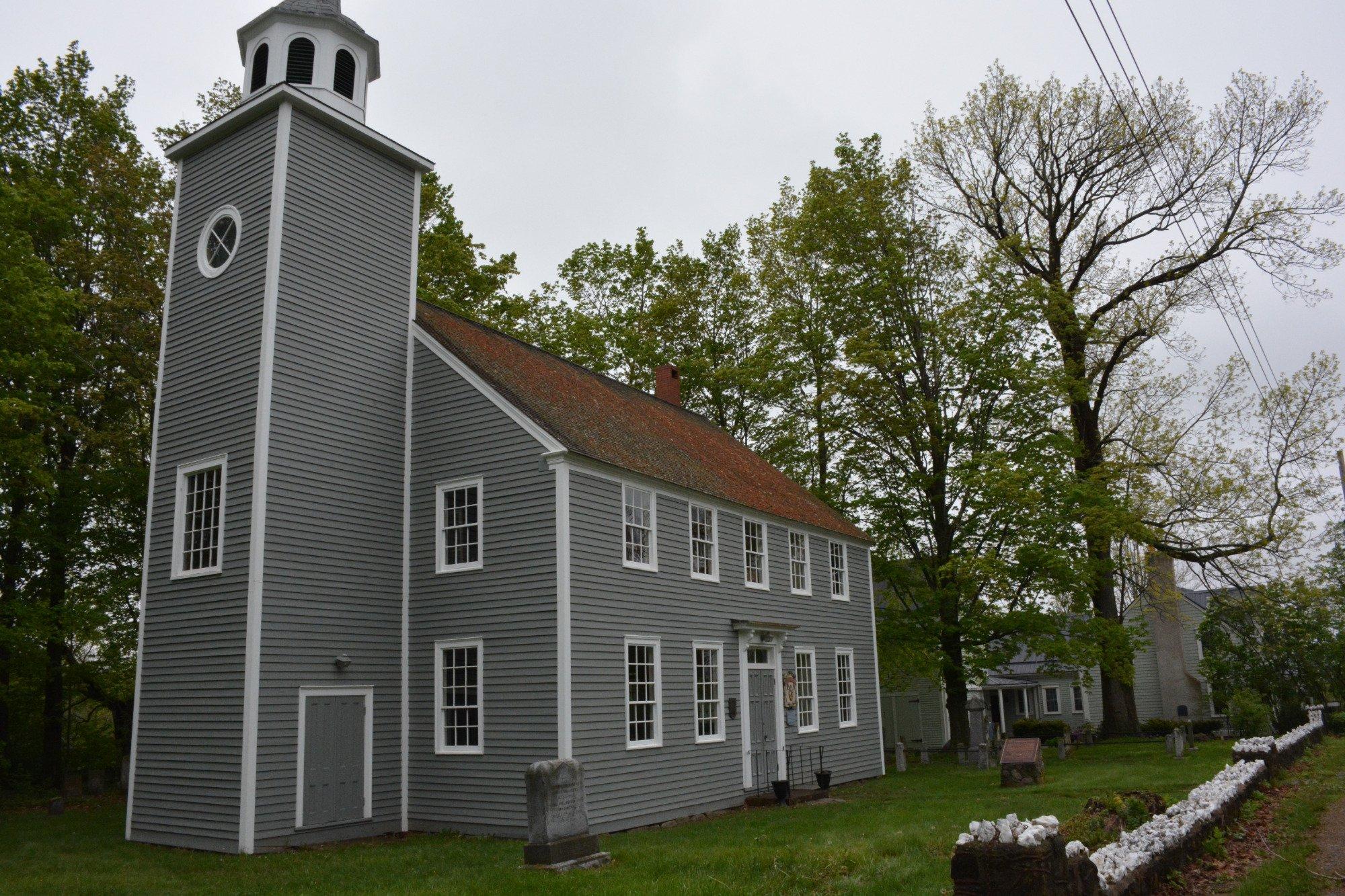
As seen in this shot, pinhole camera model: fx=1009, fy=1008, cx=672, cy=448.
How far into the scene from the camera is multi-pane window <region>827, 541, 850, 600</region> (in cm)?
2405

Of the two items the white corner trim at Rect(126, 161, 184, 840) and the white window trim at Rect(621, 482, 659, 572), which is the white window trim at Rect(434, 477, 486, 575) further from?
the white corner trim at Rect(126, 161, 184, 840)

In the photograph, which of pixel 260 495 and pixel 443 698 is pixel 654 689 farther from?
pixel 260 495

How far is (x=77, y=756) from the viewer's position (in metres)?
24.8

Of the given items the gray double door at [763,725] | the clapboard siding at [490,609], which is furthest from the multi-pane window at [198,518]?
the gray double door at [763,725]

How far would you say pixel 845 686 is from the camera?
77.7 ft

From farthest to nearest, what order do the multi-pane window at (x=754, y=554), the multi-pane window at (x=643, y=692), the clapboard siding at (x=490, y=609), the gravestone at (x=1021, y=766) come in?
the multi-pane window at (x=754, y=554), the gravestone at (x=1021, y=766), the multi-pane window at (x=643, y=692), the clapboard siding at (x=490, y=609)

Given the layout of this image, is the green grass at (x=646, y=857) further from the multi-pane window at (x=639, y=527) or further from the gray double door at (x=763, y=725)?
the multi-pane window at (x=639, y=527)

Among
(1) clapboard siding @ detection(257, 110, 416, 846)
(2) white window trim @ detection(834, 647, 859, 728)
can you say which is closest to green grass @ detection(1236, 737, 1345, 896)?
(2) white window trim @ detection(834, 647, 859, 728)

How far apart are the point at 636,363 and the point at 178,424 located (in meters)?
20.0

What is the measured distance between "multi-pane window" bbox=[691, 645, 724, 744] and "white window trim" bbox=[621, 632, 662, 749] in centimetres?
113

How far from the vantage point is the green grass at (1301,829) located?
28.9 feet

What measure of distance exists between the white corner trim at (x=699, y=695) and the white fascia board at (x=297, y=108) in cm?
1008

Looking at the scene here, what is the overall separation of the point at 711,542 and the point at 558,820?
810 centimetres

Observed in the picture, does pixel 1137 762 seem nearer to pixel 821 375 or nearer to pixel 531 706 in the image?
pixel 821 375
